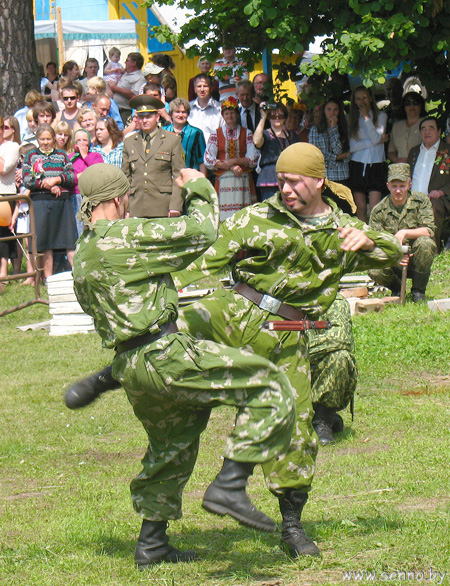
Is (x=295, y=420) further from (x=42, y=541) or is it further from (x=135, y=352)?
(x=42, y=541)

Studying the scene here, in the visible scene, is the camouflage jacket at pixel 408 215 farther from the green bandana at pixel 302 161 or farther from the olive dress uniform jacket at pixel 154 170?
the green bandana at pixel 302 161

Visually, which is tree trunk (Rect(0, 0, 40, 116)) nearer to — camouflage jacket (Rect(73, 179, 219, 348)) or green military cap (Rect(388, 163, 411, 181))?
green military cap (Rect(388, 163, 411, 181))

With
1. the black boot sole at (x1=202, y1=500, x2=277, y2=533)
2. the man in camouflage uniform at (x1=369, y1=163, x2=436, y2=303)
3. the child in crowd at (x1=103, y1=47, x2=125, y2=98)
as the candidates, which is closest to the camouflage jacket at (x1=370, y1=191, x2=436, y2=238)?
the man in camouflage uniform at (x1=369, y1=163, x2=436, y2=303)

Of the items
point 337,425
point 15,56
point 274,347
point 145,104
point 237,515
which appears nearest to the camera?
point 237,515

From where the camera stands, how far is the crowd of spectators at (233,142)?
42.8ft

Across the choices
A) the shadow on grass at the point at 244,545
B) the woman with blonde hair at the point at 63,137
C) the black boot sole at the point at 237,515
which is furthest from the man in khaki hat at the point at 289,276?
the woman with blonde hair at the point at 63,137

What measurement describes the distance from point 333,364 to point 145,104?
20.0 feet

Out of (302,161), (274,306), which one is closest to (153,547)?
(274,306)

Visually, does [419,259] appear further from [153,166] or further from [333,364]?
[333,364]

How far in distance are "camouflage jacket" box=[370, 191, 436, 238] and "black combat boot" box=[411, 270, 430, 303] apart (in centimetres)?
61

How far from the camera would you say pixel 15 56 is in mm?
17000

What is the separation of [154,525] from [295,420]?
2.88 feet

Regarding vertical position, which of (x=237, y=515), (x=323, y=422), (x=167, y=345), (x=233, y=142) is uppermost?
(x=233, y=142)

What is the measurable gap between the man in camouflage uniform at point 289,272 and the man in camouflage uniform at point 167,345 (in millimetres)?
489
